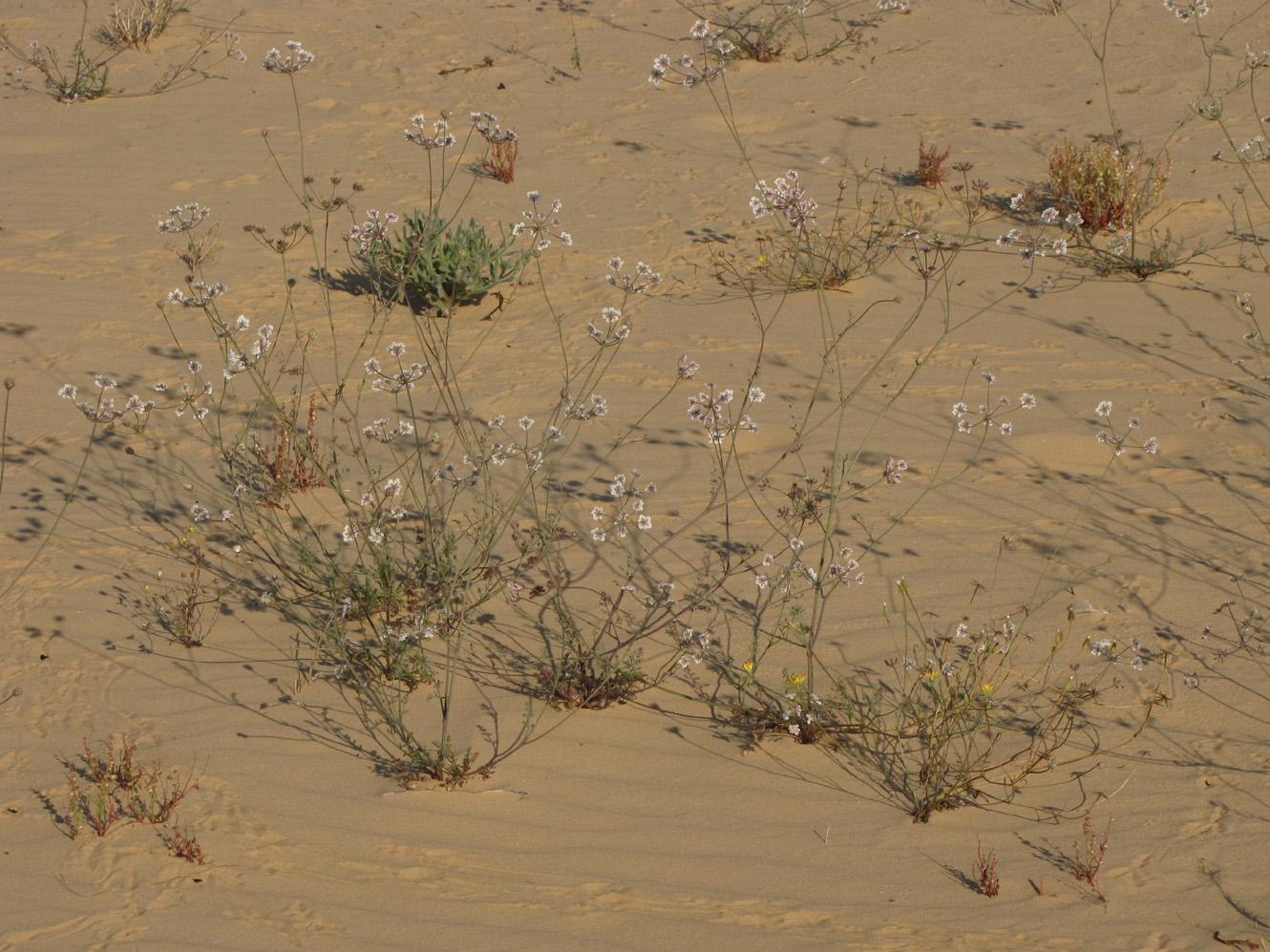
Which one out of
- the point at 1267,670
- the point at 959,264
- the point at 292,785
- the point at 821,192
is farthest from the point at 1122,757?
the point at 821,192

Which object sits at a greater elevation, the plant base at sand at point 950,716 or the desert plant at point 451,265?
the desert plant at point 451,265

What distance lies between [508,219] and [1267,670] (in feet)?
16.5

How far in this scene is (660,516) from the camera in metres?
4.44

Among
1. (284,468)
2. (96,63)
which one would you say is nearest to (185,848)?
(284,468)

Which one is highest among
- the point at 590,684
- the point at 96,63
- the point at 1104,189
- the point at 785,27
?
the point at 785,27

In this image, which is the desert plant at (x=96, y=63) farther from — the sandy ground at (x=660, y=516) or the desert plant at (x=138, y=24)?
the sandy ground at (x=660, y=516)

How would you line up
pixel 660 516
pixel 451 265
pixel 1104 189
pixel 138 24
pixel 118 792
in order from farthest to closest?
pixel 138 24 → pixel 1104 189 → pixel 451 265 → pixel 660 516 → pixel 118 792

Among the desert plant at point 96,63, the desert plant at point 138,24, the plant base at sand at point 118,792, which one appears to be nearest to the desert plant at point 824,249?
the plant base at sand at point 118,792

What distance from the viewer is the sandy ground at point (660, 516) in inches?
113

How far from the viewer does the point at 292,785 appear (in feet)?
10.7

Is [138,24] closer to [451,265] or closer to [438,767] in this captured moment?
[451,265]

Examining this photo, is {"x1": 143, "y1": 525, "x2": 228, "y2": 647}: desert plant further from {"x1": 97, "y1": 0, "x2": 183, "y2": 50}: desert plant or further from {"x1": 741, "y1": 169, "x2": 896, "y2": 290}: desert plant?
{"x1": 97, "y1": 0, "x2": 183, "y2": 50}: desert plant

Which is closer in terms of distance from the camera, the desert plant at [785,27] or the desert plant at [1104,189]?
the desert plant at [1104,189]

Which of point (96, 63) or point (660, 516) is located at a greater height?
point (96, 63)
